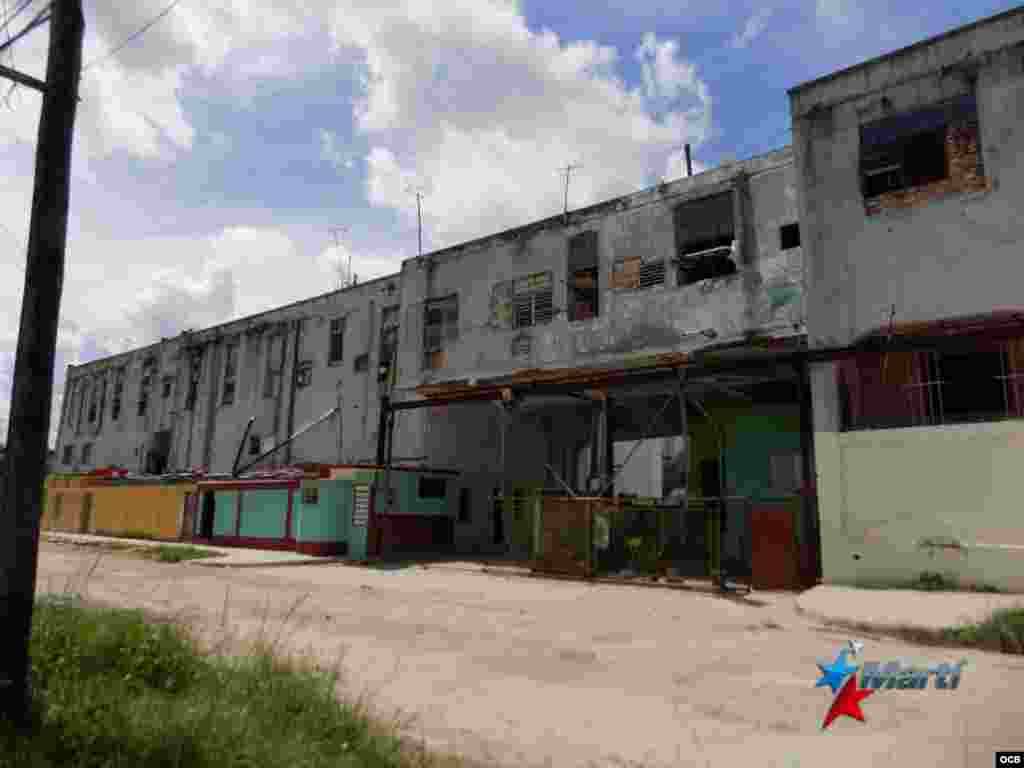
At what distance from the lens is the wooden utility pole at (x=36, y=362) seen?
4.60 m

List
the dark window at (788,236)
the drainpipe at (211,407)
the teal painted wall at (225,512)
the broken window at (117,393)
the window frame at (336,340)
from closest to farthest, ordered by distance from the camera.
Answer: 1. the dark window at (788,236)
2. the teal painted wall at (225,512)
3. the window frame at (336,340)
4. the drainpipe at (211,407)
5. the broken window at (117,393)

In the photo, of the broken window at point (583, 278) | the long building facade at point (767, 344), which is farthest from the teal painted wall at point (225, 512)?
the broken window at point (583, 278)

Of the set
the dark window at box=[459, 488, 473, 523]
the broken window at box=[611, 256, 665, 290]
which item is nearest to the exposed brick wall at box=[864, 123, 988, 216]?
the broken window at box=[611, 256, 665, 290]

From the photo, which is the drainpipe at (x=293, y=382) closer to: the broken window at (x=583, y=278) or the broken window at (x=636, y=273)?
the broken window at (x=583, y=278)

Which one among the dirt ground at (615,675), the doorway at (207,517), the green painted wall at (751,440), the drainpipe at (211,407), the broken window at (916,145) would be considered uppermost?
the broken window at (916,145)

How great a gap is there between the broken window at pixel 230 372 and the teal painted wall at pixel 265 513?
35.3ft

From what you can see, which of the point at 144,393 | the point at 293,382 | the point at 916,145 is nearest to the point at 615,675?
the point at 916,145

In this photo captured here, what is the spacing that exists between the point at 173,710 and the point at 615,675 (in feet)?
14.5

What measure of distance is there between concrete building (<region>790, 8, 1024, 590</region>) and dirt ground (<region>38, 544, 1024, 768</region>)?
2.84 meters

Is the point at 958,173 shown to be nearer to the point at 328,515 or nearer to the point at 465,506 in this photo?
the point at 465,506

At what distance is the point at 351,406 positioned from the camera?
2888 cm

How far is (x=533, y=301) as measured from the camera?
23594 mm

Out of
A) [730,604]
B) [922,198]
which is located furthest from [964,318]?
[730,604]

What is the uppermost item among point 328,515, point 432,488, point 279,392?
point 279,392
